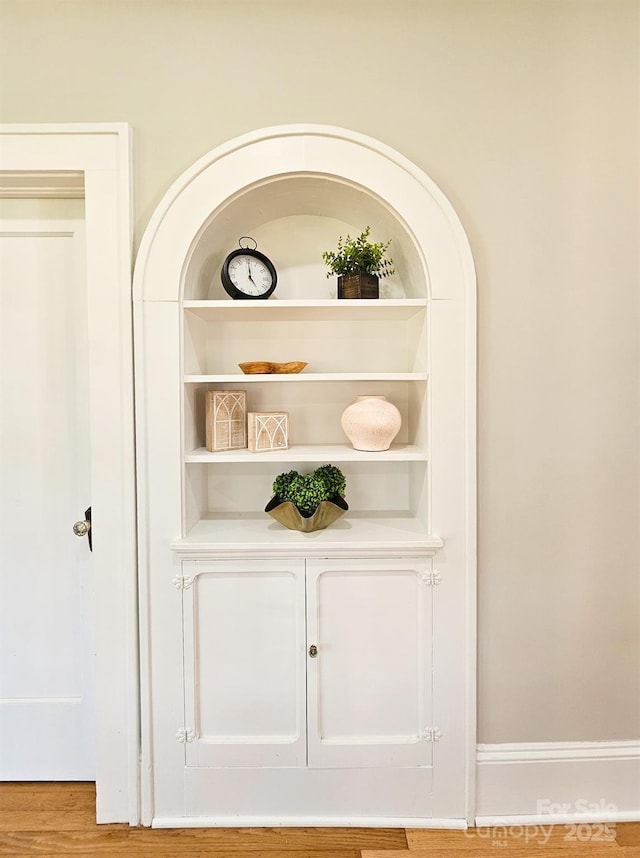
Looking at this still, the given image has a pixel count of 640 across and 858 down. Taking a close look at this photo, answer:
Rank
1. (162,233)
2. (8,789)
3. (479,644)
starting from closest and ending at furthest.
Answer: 1. (162,233)
2. (479,644)
3. (8,789)

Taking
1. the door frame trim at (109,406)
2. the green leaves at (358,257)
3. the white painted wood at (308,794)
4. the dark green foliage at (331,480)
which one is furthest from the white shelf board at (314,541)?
the green leaves at (358,257)

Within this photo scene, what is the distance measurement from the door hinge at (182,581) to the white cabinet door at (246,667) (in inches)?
0.7

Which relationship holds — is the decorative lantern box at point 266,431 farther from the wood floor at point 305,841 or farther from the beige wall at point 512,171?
the wood floor at point 305,841

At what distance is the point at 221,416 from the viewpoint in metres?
1.67

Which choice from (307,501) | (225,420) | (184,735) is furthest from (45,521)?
(307,501)

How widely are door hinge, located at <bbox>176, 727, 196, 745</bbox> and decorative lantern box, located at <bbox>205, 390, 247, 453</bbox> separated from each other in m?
0.91

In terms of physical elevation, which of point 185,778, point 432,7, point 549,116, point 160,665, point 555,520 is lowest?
point 185,778

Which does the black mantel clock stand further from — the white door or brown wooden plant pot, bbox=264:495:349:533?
brown wooden plant pot, bbox=264:495:349:533

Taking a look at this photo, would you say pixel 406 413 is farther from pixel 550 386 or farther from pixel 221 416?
pixel 221 416

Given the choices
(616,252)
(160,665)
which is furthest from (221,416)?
(616,252)

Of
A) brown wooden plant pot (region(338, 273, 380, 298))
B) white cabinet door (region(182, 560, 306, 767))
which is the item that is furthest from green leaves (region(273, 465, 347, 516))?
brown wooden plant pot (region(338, 273, 380, 298))

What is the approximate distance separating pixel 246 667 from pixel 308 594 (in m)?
0.32

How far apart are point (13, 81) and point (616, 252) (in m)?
2.01

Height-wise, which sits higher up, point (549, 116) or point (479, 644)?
point (549, 116)
